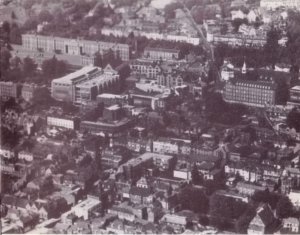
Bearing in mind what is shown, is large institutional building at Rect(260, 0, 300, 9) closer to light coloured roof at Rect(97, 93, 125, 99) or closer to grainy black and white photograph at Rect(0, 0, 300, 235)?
grainy black and white photograph at Rect(0, 0, 300, 235)

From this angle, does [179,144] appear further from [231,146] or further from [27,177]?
[27,177]

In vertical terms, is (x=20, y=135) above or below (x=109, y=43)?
below

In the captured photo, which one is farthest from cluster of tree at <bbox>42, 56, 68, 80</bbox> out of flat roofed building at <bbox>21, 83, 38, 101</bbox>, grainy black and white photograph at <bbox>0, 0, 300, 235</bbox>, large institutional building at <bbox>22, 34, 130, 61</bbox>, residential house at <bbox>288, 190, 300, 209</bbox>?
residential house at <bbox>288, 190, 300, 209</bbox>

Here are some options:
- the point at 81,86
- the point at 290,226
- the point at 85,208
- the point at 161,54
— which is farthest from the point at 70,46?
the point at 290,226

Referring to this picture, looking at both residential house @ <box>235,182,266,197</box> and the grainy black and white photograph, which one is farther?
residential house @ <box>235,182,266,197</box>

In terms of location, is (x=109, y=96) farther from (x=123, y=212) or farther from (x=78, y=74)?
(x=123, y=212)

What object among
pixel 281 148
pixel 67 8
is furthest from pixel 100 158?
pixel 67 8
